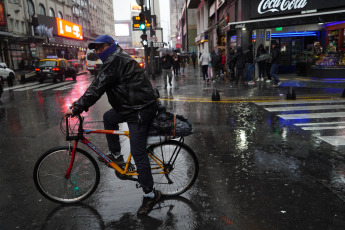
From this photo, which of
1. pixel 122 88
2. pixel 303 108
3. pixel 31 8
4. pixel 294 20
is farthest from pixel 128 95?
pixel 31 8

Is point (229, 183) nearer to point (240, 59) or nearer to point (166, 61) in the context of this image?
point (166, 61)

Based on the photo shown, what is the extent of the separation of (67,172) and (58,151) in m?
0.32

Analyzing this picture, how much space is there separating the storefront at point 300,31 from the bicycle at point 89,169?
14276 mm

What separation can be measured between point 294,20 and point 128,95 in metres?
15.0

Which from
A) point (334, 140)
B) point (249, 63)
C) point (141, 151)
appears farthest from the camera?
point (249, 63)

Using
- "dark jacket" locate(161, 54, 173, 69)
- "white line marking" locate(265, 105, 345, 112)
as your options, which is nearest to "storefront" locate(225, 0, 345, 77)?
"dark jacket" locate(161, 54, 173, 69)

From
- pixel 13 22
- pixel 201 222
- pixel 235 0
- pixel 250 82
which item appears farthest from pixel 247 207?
pixel 13 22

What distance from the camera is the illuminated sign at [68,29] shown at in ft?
154

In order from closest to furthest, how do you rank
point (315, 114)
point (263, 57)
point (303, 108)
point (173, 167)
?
point (173, 167)
point (315, 114)
point (303, 108)
point (263, 57)

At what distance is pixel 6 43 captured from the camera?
34.8 meters

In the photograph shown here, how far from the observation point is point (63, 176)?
3.59m

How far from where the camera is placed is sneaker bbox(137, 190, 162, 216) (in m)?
3.21

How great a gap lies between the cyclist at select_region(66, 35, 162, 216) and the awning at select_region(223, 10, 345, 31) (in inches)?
570

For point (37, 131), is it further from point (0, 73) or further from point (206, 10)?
point (206, 10)
